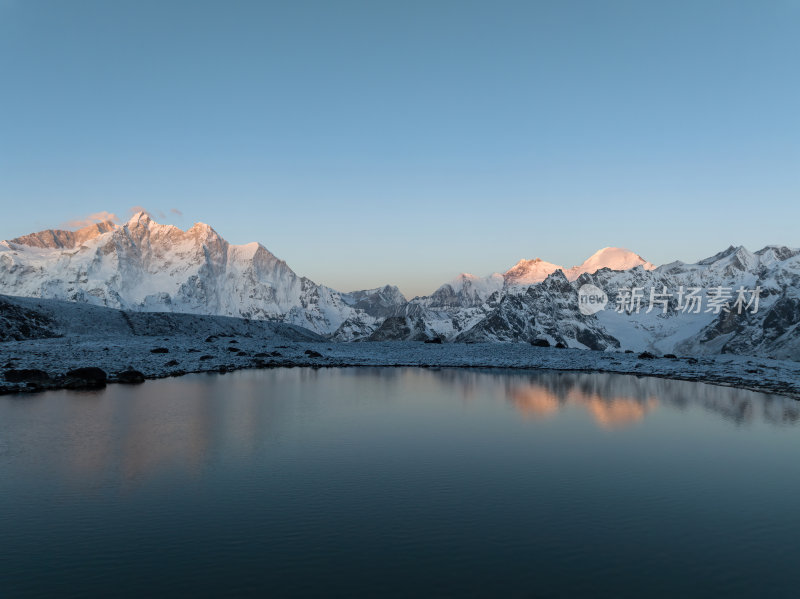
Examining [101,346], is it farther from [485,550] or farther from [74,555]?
[485,550]

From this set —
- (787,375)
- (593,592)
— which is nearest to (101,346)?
(593,592)

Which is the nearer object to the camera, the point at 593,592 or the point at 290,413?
the point at 593,592

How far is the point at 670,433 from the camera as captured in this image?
28969 mm

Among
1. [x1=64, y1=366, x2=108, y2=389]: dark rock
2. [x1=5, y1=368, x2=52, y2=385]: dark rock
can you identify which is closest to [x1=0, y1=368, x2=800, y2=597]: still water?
[x1=64, y1=366, x2=108, y2=389]: dark rock

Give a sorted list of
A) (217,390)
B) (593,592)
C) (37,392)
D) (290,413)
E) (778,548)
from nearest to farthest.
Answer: (593,592)
(778,548)
(290,413)
(37,392)
(217,390)

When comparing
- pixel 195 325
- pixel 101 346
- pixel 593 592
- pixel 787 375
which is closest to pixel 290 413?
pixel 593 592

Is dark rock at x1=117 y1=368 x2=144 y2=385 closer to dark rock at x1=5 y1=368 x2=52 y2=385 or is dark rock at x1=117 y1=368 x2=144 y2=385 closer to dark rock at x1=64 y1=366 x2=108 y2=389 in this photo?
dark rock at x1=64 y1=366 x2=108 y2=389

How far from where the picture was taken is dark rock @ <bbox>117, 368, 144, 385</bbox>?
154 feet

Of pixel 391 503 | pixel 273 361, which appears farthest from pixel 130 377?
pixel 391 503

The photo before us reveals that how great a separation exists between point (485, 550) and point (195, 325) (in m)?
106

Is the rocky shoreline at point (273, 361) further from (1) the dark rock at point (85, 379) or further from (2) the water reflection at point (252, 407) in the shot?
(2) the water reflection at point (252, 407)

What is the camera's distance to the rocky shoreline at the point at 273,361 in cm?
4687

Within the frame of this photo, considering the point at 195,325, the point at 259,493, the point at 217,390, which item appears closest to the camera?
the point at 259,493

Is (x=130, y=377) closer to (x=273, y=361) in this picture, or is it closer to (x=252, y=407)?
(x=252, y=407)
